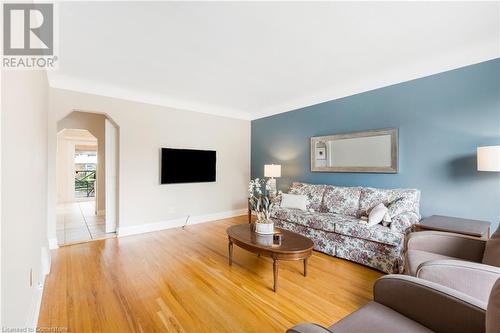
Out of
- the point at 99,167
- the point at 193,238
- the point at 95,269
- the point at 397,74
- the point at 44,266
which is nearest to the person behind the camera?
the point at 44,266

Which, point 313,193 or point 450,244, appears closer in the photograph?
point 450,244

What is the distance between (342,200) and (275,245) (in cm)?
175

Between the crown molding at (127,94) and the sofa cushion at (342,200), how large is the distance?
9.99ft

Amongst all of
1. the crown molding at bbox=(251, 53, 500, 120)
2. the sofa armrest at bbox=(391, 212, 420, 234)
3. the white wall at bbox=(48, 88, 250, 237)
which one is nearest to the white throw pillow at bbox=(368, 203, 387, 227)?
the sofa armrest at bbox=(391, 212, 420, 234)

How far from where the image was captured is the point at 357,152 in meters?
3.79

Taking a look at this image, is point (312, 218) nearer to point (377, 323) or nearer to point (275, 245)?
point (275, 245)

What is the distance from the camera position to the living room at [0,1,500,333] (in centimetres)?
145

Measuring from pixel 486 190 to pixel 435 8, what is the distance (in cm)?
211

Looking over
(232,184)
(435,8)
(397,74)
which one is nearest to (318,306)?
(435,8)

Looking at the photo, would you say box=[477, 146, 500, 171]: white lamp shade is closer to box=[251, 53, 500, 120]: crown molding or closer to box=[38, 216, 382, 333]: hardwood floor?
box=[251, 53, 500, 120]: crown molding

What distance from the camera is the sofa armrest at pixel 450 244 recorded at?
6.18ft

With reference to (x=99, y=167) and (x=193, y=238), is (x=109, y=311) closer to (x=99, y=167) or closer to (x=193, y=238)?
(x=193, y=238)

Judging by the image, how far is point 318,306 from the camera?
6.68 ft

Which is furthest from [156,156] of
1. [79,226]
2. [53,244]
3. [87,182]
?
[87,182]
